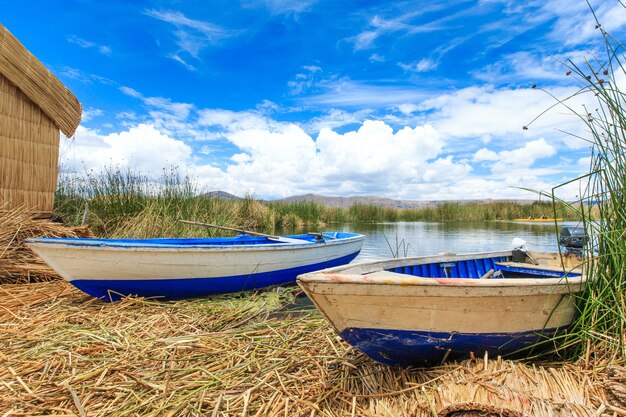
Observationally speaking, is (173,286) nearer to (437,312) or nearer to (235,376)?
(235,376)

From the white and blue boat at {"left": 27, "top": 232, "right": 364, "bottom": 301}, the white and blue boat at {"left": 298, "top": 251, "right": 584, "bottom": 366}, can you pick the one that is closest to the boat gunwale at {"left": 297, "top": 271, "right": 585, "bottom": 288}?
the white and blue boat at {"left": 298, "top": 251, "right": 584, "bottom": 366}

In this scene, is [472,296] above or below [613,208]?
below

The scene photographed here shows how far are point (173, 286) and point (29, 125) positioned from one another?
4765 millimetres

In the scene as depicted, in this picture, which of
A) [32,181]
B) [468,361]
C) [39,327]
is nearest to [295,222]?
[32,181]

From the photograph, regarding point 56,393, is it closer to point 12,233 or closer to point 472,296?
point 472,296

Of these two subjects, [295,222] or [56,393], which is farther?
[295,222]

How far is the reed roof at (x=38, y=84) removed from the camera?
699cm

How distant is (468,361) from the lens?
114 inches

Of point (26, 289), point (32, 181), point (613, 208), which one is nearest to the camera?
point (613, 208)

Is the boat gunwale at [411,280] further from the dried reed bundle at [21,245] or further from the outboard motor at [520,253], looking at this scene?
the dried reed bundle at [21,245]

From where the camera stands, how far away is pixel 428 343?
2855 millimetres

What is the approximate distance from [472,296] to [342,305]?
3.06 feet

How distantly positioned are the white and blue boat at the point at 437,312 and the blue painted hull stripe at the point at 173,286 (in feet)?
11.4

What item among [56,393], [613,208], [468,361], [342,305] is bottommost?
[56,393]
